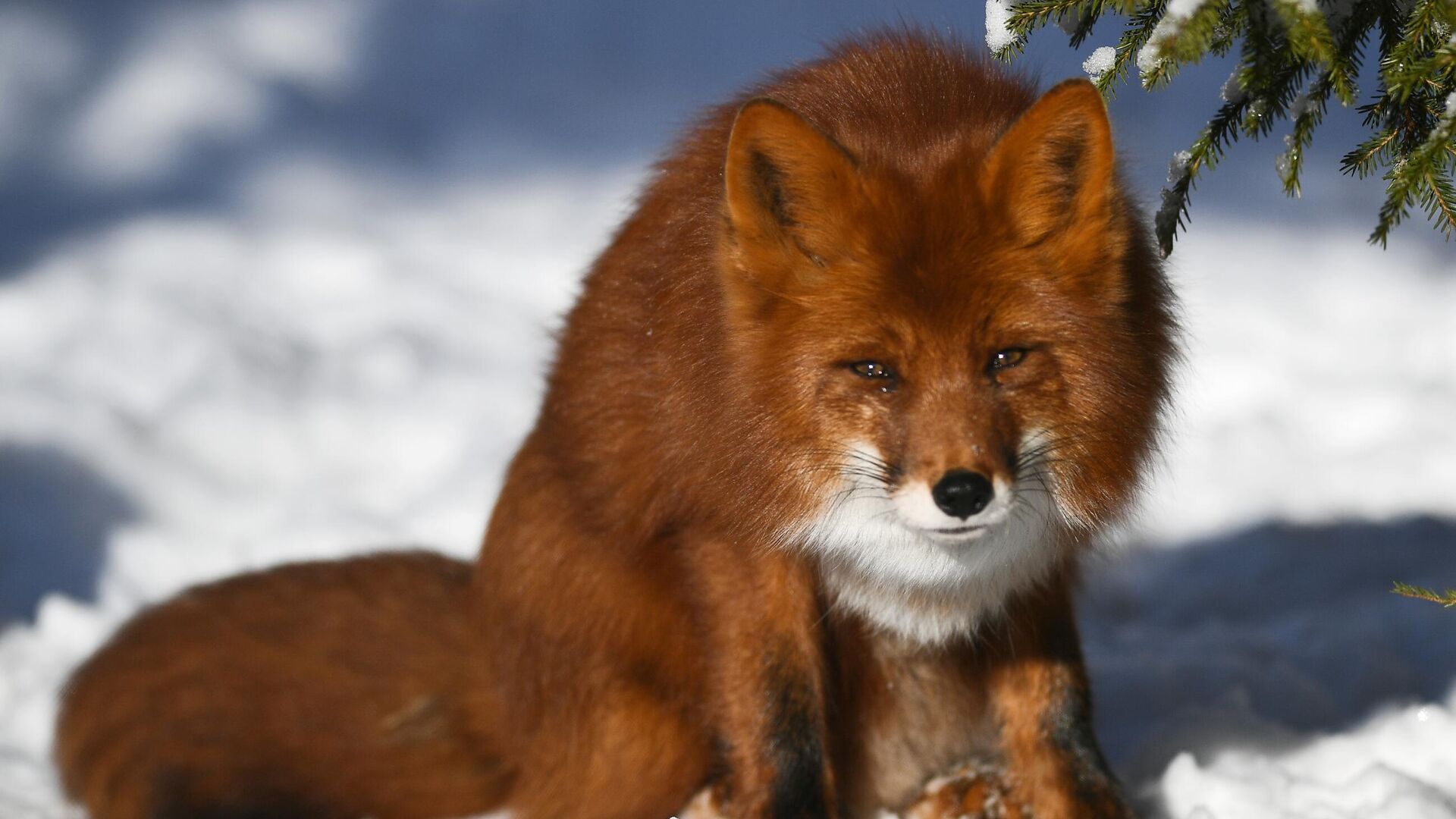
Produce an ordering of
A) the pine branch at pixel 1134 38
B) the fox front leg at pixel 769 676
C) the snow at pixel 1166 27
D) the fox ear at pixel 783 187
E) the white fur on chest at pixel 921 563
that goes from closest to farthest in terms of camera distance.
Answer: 1. the snow at pixel 1166 27
2. the pine branch at pixel 1134 38
3. the fox ear at pixel 783 187
4. the white fur on chest at pixel 921 563
5. the fox front leg at pixel 769 676

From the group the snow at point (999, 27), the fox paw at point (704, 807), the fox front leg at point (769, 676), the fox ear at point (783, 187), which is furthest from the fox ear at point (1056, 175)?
the fox paw at point (704, 807)

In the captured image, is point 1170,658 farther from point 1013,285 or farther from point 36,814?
point 36,814

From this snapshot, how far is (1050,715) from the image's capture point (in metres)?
2.86

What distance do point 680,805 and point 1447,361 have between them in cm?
460

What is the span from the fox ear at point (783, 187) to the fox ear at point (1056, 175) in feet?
0.85

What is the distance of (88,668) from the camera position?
3166mm

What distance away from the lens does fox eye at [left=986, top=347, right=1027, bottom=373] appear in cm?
233

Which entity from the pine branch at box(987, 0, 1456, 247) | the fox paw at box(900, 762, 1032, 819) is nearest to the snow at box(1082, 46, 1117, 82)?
the pine branch at box(987, 0, 1456, 247)

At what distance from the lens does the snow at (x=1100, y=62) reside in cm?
223

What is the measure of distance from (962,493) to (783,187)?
61cm

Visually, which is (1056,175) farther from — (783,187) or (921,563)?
(921,563)

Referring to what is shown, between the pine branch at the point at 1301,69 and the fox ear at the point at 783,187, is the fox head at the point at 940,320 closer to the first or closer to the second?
the fox ear at the point at 783,187

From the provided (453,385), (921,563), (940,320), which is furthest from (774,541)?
(453,385)

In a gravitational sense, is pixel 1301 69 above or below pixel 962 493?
above
